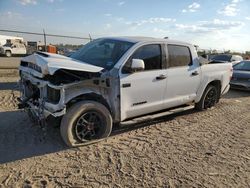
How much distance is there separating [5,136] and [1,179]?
5.26 ft

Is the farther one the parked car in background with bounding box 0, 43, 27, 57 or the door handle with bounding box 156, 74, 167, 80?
the parked car in background with bounding box 0, 43, 27, 57

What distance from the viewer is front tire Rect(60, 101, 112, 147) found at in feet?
Answer: 15.1

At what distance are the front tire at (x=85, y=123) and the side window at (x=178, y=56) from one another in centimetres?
198

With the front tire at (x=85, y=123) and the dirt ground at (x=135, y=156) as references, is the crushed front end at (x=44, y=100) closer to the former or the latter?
the front tire at (x=85, y=123)

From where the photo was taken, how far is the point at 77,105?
15.3 ft

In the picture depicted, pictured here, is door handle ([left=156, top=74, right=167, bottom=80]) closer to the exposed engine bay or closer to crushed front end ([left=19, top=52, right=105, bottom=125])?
the exposed engine bay

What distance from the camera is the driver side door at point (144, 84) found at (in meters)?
5.13

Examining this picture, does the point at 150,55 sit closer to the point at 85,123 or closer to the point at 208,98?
the point at 85,123

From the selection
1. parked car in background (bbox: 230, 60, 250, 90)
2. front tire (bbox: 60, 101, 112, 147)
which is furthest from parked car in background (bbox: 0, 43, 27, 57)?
front tire (bbox: 60, 101, 112, 147)

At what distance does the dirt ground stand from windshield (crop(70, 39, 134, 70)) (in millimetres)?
1425

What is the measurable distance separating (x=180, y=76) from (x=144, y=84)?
45.8 inches

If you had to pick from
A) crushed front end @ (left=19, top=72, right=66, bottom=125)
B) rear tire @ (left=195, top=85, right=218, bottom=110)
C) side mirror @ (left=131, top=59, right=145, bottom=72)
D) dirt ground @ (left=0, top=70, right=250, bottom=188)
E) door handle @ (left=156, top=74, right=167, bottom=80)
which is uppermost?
side mirror @ (left=131, top=59, right=145, bottom=72)

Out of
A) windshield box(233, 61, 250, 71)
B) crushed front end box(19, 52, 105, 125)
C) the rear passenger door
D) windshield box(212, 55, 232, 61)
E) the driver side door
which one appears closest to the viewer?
crushed front end box(19, 52, 105, 125)

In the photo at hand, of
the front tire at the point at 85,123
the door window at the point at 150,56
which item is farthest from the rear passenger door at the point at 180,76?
the front tire at the point at 85,123
